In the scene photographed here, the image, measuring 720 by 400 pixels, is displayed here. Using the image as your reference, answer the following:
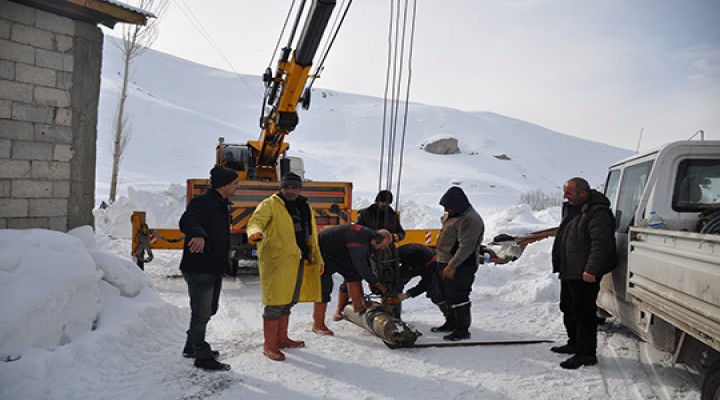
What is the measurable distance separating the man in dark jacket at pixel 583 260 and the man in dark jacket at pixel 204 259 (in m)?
3.12

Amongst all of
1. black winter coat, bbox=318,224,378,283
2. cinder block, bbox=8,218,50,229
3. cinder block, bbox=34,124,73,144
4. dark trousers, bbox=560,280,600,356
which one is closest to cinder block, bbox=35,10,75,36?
cinder block, bbox=34,124,73,144

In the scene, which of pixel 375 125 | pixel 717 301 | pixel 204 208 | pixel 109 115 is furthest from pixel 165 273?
pixel 375 125

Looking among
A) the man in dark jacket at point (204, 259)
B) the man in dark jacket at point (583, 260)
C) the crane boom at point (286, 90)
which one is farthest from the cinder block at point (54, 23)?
the man in dark jacket at point (583, 260)

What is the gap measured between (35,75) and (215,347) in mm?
3443

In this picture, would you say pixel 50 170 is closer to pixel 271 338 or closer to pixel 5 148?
pixel 5 148

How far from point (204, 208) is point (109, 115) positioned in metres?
54.9

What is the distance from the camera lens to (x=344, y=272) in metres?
5.80

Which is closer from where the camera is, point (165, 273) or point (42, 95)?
point (42, 95)

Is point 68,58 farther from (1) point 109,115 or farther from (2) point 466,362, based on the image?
(1) point 109,115

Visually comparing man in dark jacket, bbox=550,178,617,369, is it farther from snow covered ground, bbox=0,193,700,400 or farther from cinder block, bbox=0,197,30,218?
cinder block, bbox=0,197,30,218

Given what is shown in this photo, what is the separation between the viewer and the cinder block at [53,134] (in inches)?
221

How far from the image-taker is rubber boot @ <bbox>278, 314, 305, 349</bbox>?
5.16 m

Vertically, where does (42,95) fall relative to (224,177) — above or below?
above

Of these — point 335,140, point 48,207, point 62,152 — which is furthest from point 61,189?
point 335,140
